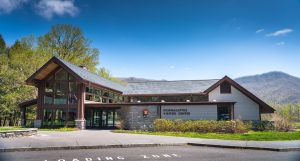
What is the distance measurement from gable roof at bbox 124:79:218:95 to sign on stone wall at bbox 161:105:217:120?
5.98 m

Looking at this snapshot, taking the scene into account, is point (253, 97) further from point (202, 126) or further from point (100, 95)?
point (100, 95)

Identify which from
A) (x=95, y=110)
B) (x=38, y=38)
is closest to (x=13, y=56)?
(x=38, y=38)

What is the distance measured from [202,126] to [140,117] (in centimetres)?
645

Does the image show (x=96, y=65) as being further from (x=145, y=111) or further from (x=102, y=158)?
(x=102, y=158)

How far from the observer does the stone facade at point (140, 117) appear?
27.3 meters

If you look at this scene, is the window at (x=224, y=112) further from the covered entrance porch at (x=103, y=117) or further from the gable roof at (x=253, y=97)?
the covered entrance porch at (x=103, y=117)

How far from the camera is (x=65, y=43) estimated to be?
1732 inches

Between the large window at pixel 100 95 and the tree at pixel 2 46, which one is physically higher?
the tree at pixel 2 46

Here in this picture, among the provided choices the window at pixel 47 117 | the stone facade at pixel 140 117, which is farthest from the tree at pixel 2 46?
the stone facade at pixel 140 117

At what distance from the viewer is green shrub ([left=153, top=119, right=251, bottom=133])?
23156 mm

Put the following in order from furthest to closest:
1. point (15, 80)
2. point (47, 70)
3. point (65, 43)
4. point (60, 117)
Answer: point (65, 43), point (15, 80), point (47, 70), point (60, 117)

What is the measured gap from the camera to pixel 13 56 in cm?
3991

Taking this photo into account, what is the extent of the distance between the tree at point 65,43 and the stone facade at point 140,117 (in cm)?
1943

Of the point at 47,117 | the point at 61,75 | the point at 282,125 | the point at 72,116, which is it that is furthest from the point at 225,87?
the point at 47,117
